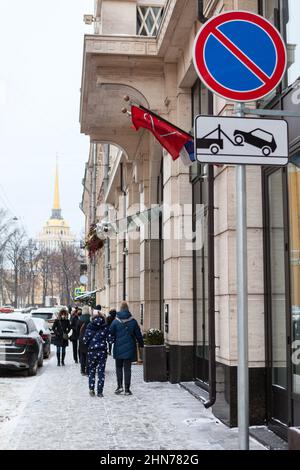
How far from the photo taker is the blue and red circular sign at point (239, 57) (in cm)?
447

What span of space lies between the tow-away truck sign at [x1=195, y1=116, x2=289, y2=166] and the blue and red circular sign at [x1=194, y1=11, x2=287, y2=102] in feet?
0.85

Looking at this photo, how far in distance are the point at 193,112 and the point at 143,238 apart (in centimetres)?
481

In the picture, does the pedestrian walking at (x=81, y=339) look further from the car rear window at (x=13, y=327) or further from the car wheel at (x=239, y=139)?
the car wheel at (x=239, y=139)

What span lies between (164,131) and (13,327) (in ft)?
24.5

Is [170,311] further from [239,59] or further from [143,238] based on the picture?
[239,59]

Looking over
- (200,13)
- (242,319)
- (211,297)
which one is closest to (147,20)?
(200,13)

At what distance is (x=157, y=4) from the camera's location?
588 inches

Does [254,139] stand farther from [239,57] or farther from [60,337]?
[60,337]

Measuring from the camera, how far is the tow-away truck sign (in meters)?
4.32

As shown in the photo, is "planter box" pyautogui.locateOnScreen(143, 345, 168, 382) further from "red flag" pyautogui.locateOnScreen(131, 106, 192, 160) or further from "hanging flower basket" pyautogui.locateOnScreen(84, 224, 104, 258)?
"hanging flower basket" pyautogui.locateOnScreen(84, 224, 104, 258)

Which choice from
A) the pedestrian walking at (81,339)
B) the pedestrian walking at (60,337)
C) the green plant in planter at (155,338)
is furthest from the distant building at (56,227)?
the green plant in planter at (155,338)

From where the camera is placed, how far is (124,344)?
1148 cm
